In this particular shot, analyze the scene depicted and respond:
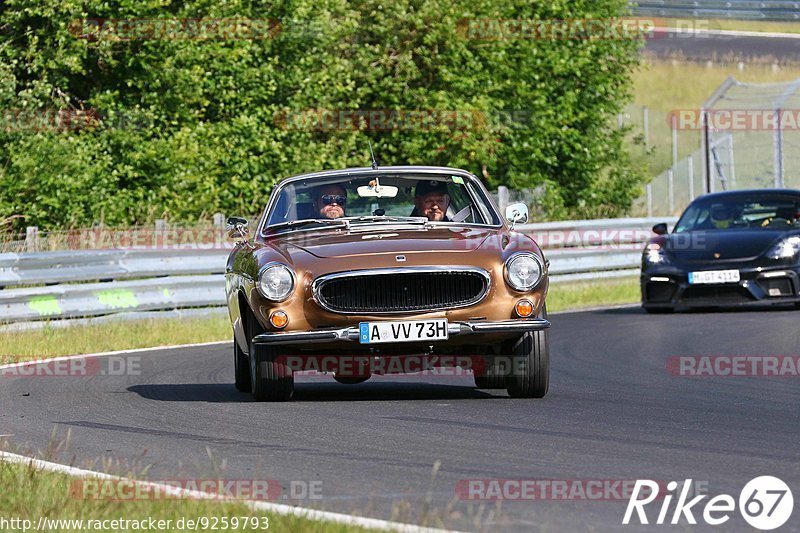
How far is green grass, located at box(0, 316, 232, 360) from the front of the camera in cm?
1498

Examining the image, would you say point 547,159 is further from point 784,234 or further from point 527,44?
point 784,234

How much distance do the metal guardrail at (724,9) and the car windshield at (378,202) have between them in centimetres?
4212

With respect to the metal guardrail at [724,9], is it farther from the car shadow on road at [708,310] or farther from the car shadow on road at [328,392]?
the car shadow on road at [328,392]

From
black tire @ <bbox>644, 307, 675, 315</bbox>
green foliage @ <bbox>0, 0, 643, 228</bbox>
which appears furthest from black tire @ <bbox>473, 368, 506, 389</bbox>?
green foliage @ <bbox>0, 0, 643, 228</bbox>

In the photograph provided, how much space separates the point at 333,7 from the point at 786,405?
21.2 metres

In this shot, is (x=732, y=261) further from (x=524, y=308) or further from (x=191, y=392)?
(x=524, y=308)

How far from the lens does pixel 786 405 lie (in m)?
9.16

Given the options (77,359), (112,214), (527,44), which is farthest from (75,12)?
(77,359)

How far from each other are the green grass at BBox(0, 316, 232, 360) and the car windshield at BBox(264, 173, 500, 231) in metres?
4.63

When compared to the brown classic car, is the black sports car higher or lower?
lower

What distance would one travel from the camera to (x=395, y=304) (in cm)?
920

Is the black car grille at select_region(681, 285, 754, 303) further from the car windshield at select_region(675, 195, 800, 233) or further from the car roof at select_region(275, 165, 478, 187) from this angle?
the car roof at select_region(275, 165, 478, 187)

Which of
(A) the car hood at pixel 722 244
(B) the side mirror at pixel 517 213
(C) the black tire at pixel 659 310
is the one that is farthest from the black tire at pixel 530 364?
(C) the black tire at pixel 659 310

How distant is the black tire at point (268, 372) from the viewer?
9469 mm
